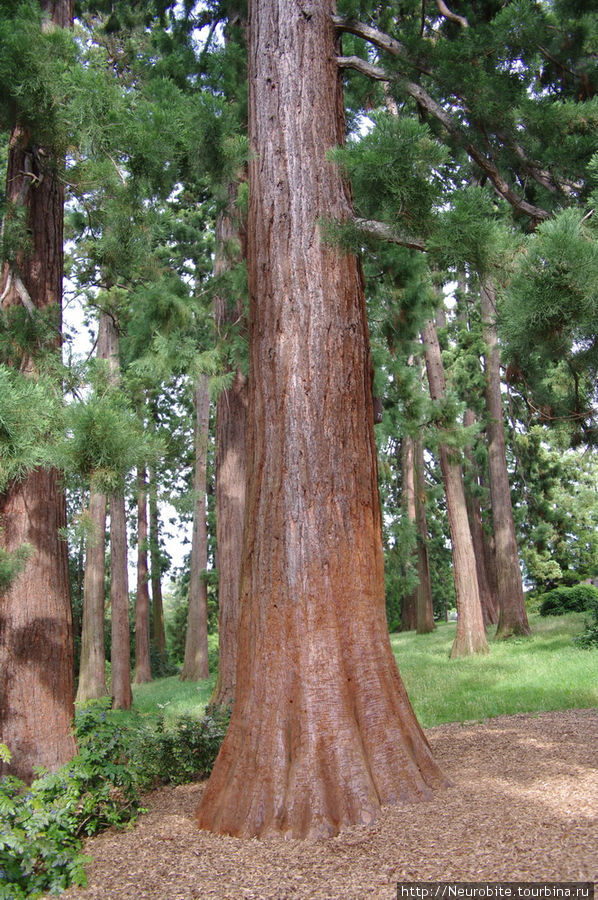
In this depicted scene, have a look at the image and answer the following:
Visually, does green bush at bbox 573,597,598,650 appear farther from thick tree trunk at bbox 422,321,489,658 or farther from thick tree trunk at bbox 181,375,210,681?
thick tree trunk at bbox 181,375,210,681

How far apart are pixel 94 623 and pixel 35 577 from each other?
8127 millimetres

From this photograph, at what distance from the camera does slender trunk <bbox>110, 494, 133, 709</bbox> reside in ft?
40.5

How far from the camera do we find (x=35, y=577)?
502 centimetres

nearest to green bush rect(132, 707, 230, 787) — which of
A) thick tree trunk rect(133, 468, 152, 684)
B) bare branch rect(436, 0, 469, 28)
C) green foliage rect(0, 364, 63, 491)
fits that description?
green foliage rect(0, 364, 63, 491)

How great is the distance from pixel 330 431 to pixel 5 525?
2.60m

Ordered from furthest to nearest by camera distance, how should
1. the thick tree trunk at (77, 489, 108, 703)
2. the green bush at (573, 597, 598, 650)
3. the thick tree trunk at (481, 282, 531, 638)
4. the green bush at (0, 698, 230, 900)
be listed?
1. the thick tree trunk at (481, 282, 531, 638)
2. the thick tree trunk at (77, 489, 108, 703)
3. the green bush at (573, 597, 598, 650)
4. the green bush at (0, 698, 230, 900)

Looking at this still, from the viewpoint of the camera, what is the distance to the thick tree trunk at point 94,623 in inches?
485

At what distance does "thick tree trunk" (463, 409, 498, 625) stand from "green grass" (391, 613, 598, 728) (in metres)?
6.58

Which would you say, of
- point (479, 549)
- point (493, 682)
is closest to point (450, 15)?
point (493, 682)

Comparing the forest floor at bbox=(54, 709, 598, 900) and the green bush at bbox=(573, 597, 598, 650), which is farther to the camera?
the green bush at bbox=(573, 597, 598, 650)

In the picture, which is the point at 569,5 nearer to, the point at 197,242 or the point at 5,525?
the point at 5,525

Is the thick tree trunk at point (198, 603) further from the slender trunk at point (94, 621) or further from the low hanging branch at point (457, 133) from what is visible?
the low hanging branch at point (457, 133)

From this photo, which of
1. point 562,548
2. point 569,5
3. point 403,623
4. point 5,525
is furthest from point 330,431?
point 403,623

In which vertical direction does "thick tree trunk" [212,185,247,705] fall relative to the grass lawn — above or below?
above
